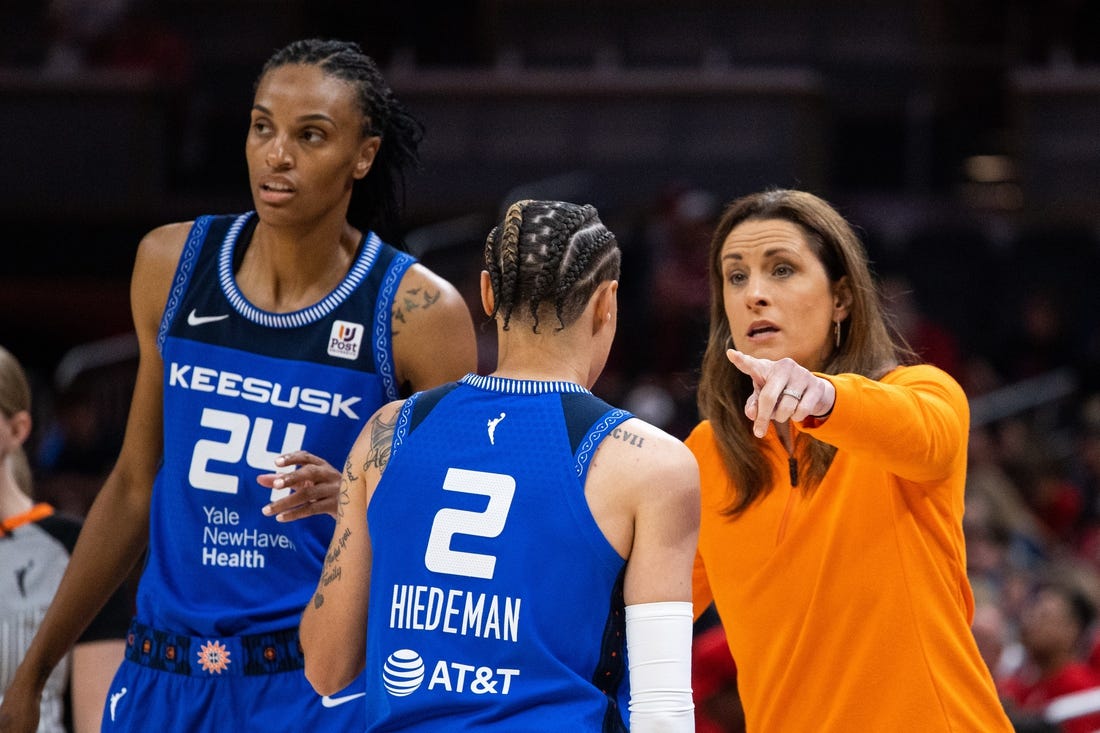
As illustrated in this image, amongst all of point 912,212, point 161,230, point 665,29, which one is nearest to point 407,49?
point 665,29

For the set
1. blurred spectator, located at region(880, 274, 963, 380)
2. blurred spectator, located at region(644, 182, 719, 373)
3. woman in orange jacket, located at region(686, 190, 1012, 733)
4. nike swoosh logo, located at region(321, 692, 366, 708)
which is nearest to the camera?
woman in orange jacket, located at region(686, 190, 1012, 733)

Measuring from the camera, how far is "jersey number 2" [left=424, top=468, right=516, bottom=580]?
2.32 metres

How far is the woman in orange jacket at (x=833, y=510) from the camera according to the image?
2.86m

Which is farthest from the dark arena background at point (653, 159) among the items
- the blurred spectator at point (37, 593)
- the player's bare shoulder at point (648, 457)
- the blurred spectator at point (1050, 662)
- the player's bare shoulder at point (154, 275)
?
the player's bare shoulder at point (648, 457)

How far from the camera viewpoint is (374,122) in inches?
132

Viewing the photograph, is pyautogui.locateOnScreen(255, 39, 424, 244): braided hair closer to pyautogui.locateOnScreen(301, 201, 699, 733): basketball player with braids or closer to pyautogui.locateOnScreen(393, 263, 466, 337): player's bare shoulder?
pyautogui.locateOnScreen(393, 263, 466, 337): player's bare shoulder

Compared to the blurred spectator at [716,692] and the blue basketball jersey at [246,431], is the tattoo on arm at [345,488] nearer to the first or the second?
the blue basketball jersey at [246,431]

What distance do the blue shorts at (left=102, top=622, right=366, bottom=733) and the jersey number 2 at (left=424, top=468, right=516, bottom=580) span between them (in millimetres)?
844

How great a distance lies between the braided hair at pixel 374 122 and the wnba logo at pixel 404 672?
1411 millimetres

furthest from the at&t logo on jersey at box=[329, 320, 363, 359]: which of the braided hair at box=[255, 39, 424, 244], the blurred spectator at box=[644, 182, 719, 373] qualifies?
the blurred spectator at box=[644, 182, 719, 373]

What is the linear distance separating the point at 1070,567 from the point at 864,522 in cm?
670

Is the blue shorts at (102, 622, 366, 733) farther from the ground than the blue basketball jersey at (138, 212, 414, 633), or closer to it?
closer to it

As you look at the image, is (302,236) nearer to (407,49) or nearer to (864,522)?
(864,522)

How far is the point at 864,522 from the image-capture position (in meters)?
2.97
